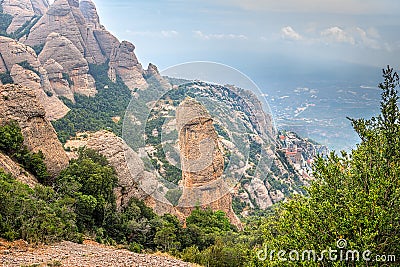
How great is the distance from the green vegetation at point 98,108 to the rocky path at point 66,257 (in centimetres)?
2436

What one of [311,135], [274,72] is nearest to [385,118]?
[311,135]

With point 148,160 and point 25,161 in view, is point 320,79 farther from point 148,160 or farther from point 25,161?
point 25,161

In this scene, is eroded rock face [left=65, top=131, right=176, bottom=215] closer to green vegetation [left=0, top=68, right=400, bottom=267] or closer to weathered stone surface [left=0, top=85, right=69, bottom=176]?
green vegetation [left=0, top=68, right=400, bottom=267]

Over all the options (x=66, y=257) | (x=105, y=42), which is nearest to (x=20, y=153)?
(x=66, y=257)

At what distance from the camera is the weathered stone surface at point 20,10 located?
56934 millimetres

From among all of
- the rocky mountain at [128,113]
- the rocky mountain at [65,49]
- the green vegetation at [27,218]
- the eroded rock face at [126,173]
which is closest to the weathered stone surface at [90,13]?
the rocky mountain at [65,49]

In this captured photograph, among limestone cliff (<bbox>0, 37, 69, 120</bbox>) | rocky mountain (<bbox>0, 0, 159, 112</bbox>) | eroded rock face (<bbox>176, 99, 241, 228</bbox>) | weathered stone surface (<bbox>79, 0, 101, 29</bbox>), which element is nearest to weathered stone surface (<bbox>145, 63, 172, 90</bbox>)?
rocky mountain (<bbox>0, 0, 159, 112</bbox>)

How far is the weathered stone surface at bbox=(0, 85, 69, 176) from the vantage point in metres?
17.1

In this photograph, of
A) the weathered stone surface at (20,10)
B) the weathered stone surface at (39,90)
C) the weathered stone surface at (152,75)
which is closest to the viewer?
the weathered stone surface at (39,90)

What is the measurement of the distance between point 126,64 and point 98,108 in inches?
537

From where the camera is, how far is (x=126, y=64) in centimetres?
5956

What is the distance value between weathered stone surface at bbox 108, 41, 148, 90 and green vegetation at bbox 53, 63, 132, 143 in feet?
3.80

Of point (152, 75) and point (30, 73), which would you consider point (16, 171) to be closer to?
point (30, 73)

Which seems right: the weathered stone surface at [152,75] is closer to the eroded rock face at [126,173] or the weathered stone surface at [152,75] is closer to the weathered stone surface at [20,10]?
the weathered stone surface at [20,10]
